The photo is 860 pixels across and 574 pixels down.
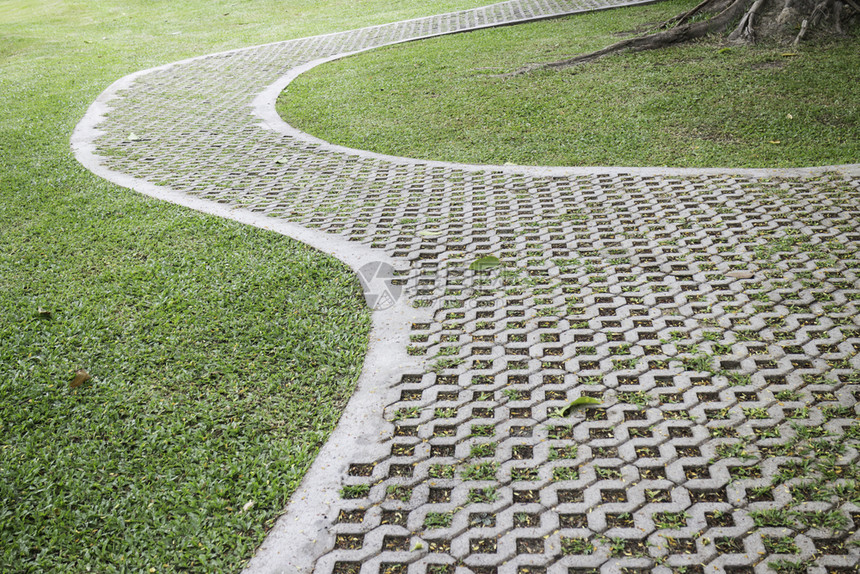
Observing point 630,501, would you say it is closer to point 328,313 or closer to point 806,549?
point 806,549

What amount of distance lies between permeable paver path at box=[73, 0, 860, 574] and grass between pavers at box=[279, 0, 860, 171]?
0.68 m

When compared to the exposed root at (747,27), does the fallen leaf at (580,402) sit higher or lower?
lower

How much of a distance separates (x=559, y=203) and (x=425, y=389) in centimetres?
323

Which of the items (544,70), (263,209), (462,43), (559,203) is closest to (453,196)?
(559,203)

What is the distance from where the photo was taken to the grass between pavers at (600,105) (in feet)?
26.3

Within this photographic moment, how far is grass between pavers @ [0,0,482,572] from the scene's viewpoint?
11.2 feet

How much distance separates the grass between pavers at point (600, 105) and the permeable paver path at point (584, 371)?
0.68 metres

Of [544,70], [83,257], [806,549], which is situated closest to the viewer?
[806,549]

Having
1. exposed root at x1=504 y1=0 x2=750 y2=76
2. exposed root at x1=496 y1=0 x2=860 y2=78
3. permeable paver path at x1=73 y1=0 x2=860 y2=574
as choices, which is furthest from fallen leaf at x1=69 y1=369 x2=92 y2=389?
exposed root at x1=504 y1=0 x2=750 y2=76

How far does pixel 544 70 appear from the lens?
1195 cm
